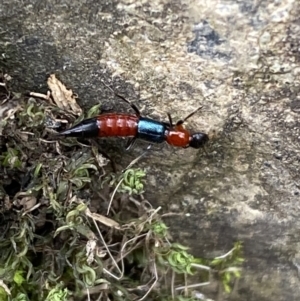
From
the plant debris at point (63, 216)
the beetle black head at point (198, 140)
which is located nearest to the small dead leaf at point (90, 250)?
the plant debris at point (63, 216)

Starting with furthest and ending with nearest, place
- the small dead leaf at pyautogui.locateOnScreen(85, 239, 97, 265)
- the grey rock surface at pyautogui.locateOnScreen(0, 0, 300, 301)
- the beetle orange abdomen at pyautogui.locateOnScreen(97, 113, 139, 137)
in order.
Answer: the small dead leaf at pyautogui.locateOnScreen(85, 239, 97, 265), the beetle orange abdomen at pyautogui.locateOnScreen(97, 113, 139, 137), the grey rock surface at pyautogui.locateOnScreen(0, 0, 300, 301)

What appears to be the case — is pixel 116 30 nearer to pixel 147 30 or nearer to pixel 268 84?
pixel 147 30

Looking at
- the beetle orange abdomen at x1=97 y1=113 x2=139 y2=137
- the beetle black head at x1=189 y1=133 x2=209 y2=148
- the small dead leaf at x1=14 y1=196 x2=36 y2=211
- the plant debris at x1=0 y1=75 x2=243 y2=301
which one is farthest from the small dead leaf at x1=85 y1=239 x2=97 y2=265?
the beetle black head at x1=189 y1=133 x2=209 y2=148

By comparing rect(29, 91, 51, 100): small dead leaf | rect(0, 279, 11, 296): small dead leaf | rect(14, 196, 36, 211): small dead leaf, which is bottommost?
rect(0, 279, 11, 296): small dead leaf

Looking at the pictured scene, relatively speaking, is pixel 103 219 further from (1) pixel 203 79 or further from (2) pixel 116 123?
(1) pixel 203 79

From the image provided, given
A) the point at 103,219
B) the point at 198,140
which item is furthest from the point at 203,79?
the point at 103,219

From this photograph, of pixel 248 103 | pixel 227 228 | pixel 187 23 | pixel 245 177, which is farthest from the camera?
pixel 227 228

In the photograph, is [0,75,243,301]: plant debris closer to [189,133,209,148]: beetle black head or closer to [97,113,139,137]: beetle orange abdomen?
[97,113,139,137]: beetle orange abdomen

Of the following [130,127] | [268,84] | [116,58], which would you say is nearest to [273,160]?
[268,84]
